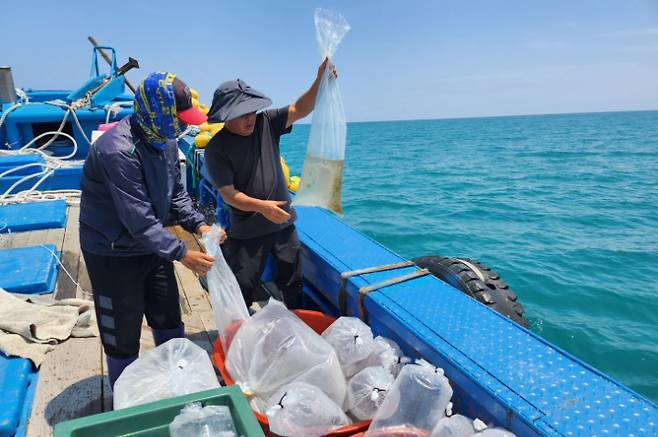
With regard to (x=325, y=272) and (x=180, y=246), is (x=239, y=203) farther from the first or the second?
(x=325, y=272)

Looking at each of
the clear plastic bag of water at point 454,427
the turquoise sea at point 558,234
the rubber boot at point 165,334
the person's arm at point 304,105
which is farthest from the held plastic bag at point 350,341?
the turquoise sea at point 558,234

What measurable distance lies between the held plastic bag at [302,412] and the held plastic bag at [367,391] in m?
0.11

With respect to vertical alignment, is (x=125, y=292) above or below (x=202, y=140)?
below

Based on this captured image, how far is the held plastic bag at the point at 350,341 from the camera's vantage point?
2131mm

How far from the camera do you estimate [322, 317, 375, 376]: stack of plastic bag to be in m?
2.13

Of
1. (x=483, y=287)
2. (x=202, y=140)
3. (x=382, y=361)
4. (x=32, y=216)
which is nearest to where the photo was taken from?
(x=382, y=361)

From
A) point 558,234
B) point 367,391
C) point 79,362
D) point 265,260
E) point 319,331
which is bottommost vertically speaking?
point 558,234

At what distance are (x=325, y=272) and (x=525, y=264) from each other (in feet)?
19.0

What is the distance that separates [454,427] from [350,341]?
65 centimetres

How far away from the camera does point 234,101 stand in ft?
7.80

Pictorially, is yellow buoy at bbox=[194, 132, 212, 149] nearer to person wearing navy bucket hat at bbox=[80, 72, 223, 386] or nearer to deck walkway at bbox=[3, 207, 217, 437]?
deck walkway at bbox=[3, 207, 217, 437]

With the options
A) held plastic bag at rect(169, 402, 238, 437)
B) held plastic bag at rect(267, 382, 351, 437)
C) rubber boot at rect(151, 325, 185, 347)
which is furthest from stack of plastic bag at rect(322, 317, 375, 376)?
rubber boot at rect(151, 325, 185, 347)

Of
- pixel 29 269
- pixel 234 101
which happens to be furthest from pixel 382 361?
pixel 29 269

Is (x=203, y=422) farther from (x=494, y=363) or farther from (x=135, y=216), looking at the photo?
(x=494, y=363)
